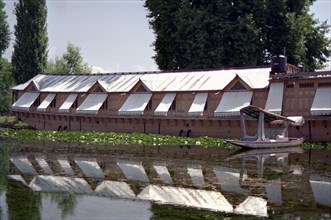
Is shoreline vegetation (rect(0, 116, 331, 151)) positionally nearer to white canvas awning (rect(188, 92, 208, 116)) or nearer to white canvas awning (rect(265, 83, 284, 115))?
white canvas awning (rect(188, 92, 208, 116))

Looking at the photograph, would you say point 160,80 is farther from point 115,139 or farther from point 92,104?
point 115,139

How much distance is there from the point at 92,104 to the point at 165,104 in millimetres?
9762

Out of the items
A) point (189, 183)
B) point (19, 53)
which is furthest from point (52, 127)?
point (189, 183)

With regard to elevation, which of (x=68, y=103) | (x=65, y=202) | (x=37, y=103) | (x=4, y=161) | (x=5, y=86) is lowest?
(x=65, y=202)

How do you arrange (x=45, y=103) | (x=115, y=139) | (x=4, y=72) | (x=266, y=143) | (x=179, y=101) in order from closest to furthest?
1. (x=266, y=143)
2. (x=115, y=139)
3. (x=179, y=101)
4. (x=45, y=103)
5. (x=4, y=72)

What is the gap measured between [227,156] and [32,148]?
15.1 meters

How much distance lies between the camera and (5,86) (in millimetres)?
91750

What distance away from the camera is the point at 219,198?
16.9 m

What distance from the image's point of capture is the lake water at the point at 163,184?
14766 millimetres

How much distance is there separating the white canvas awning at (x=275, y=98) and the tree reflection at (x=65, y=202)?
2700cm

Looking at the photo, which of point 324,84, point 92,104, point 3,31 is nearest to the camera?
point 324,84

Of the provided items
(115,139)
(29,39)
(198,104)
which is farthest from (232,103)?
(29,39)

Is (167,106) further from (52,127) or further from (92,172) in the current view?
(92,172)

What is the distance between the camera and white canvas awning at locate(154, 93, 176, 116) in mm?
45844
